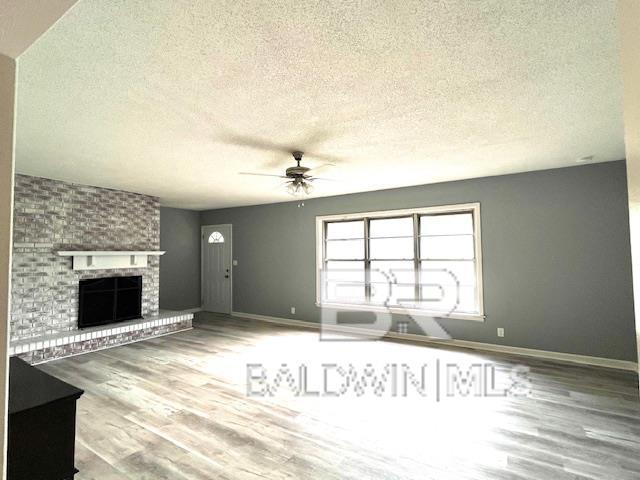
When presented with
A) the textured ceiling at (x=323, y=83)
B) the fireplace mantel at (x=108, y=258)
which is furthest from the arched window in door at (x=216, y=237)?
the textured ceiling at (x=323, y=83)

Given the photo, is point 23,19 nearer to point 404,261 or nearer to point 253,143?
point 253,143

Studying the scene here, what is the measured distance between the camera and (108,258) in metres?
5.31

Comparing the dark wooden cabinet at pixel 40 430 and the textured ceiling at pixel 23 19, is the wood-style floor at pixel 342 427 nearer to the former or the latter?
the dark wooden cabinet at pixel 40 430


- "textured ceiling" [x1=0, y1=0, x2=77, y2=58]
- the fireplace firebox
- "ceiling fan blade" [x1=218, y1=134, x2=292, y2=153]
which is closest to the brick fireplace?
the fireplace firebox

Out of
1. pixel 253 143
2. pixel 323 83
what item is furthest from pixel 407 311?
pixel 323 83

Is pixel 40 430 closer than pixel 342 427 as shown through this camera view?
Yes

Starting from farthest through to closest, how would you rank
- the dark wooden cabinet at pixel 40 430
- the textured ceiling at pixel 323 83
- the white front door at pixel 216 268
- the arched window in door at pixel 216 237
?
the arched window in door at pixel 216 237, the white front door at pixel 216 268, the textured ceiling at pixel 323 83, the dark wooden cabinet at pixel 40 430

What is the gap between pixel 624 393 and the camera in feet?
10.6

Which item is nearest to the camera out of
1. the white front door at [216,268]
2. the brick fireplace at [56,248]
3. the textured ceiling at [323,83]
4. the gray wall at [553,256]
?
the textured ceiling at [323,83]

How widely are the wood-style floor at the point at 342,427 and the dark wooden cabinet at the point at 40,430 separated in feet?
2.63

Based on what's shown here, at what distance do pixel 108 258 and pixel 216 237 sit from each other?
2738 millimetres

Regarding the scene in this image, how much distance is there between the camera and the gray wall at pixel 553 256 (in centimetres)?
392

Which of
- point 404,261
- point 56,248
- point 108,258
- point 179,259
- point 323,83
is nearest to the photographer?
point 323,83

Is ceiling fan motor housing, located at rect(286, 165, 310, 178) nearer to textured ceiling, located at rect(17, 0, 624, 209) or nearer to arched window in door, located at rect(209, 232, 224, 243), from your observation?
textured ceiling, located at rect(17, 0, 624, 209)
